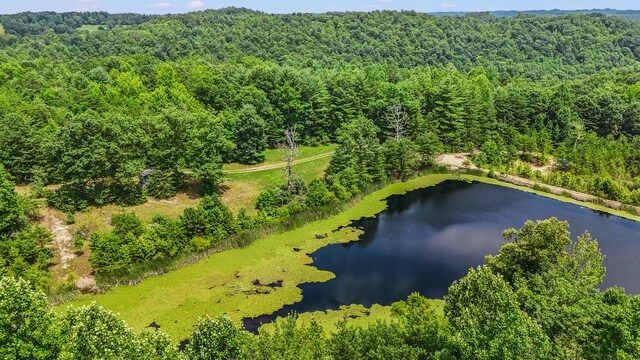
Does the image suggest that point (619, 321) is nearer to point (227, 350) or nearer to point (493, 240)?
point (227, 350)

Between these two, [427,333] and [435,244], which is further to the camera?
[435,244]

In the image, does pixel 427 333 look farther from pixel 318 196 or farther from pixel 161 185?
pixel 161 185

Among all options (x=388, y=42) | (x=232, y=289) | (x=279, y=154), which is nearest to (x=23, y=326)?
(x=232, y=289)

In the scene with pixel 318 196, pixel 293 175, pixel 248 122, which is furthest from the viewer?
pixel 248 122

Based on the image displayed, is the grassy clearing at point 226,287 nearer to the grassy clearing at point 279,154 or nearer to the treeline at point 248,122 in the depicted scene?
the treeline at point 248,122

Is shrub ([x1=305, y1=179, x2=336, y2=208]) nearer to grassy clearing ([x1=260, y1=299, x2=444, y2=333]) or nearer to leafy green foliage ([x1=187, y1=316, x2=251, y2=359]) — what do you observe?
grassy clearing ([x1=260, y1=299, x2=444, y2=333])

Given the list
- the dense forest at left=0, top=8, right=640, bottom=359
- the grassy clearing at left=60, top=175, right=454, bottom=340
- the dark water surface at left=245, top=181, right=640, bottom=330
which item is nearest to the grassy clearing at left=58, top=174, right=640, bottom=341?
the grassy clearing at left=60, top=175, right=454, bottom=340

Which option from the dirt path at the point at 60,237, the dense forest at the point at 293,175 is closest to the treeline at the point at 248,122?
the dense forest at the point at 293,175
